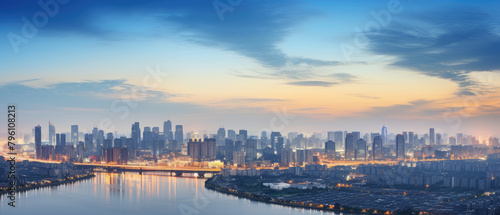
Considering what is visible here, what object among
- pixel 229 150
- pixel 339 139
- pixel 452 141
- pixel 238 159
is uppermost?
pixel 339 139

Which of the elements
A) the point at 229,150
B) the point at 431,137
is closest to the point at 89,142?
the point at 229,150

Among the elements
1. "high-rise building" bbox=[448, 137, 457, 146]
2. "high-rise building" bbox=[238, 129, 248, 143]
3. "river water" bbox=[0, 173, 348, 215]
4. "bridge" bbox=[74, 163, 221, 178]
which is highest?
"high-rise building" bbox=[238, 129, 248, 143]

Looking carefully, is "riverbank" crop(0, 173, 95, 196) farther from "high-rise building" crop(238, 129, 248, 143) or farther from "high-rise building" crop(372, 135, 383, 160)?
"high-rise building" crop(372, 135, 383, 160)

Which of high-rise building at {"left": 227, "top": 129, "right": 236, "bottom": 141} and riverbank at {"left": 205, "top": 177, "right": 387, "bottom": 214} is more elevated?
high-rise building at {"left": 227, "top": 129, "right": 236, "bottom": 141}

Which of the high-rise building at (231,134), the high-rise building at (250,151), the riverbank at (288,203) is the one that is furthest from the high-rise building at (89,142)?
the riverbank at (288,203)

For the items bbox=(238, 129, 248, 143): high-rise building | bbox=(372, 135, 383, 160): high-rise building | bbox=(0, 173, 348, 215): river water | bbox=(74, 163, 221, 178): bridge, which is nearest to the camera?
bbox=(0, 173, 348, 215): river water

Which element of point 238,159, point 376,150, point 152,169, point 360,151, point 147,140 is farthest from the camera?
point 147,140

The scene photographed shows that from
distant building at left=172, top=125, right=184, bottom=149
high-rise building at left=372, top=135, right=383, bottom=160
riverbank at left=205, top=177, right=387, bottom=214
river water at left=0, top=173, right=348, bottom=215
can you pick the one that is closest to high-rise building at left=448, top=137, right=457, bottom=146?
high-rise building at left=372, top=135, right=383, bottom=160

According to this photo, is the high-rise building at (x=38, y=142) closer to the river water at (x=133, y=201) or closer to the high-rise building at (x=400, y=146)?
the river water at (x=133, y=201)

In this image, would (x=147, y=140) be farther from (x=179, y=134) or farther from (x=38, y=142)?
(x=38, y=142)

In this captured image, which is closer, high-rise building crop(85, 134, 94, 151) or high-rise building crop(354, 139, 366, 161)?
high-rise building crop(354, 139, 366, 161)
